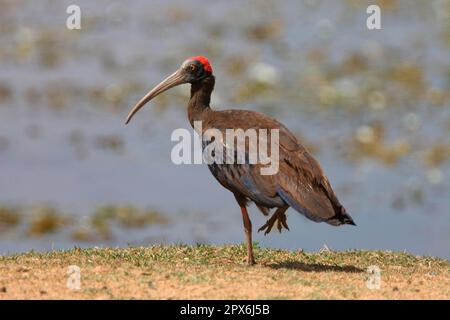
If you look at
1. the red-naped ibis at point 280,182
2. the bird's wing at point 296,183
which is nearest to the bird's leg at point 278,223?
the red-naped ibis at point 280,182

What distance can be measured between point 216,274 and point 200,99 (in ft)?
7.53

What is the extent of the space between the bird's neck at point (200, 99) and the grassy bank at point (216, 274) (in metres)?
1.47

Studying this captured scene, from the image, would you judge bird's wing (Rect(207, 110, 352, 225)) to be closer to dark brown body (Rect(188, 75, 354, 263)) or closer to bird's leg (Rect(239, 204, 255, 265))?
dark brown body (Rect(188, 75, 354, 263))

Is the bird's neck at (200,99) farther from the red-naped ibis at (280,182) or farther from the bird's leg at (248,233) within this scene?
the bird's leg at (248,233)

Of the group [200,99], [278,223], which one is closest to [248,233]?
[278,223]

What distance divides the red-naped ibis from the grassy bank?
0.57 metres

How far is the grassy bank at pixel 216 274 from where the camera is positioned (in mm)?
9336

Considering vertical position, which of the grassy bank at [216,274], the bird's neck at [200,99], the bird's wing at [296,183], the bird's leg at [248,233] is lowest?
the grassy bank at [216,274]

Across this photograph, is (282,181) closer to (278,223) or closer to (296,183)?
(296,183)

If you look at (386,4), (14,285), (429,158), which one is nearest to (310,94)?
(429,158)

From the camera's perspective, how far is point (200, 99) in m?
11.6
